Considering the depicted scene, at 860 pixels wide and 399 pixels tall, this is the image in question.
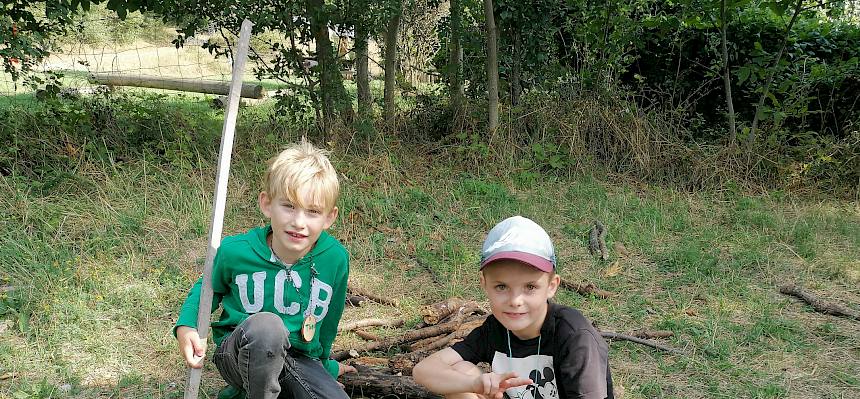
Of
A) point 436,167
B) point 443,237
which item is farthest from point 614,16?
point 443,237

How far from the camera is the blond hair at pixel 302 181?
2.69 m

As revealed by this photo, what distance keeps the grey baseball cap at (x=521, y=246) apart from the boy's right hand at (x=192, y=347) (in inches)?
42.0

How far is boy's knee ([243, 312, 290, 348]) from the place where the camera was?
2.56m

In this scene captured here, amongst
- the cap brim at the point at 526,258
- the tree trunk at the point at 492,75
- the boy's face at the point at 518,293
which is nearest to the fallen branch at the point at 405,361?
the boy's face at the point at 518,293

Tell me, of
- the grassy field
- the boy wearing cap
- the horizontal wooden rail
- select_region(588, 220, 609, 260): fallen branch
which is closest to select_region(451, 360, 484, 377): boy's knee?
the boy wearing cap

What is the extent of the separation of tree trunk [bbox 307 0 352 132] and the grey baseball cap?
177 inches

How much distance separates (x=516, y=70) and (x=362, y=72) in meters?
1.62

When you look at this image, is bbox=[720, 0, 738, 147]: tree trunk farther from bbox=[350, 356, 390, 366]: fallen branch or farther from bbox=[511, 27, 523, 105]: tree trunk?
bbox=[350, 356, 390, 366]: fallen branch

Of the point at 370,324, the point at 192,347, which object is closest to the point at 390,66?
the point at 370,324

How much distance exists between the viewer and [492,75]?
7.19 metres

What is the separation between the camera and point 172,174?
5.94 metres

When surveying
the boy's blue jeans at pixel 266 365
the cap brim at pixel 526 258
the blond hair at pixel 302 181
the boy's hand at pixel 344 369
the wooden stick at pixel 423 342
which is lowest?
the wooden stick at pixel 423 342

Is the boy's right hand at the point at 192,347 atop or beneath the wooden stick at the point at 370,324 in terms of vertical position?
atop

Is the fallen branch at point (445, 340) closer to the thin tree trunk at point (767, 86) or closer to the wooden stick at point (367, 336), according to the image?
the wooden stick at point (367, 336)
